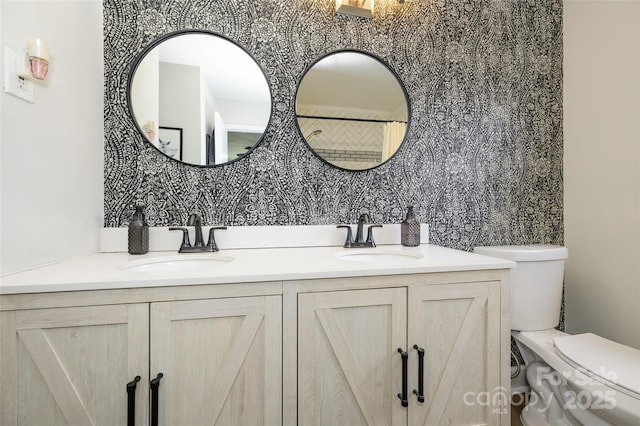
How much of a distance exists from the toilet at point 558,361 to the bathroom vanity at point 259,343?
0.30 metres

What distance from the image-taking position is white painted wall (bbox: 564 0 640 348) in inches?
60.9

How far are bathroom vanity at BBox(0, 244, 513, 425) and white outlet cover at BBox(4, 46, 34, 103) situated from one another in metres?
0.56

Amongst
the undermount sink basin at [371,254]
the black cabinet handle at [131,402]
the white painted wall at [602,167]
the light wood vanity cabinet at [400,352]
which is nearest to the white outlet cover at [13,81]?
the black cabinet handle at [131,402]

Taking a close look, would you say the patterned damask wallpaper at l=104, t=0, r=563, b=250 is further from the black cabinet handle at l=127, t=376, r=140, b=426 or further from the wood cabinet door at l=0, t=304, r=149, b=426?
the black cabinet handle at l=127, t=376, r=140, b=426

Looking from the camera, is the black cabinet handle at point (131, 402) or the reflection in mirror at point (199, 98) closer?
the black cabinet handle at point (131, 402)

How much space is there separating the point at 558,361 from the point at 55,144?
2155 millimetres

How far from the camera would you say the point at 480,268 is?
112cm

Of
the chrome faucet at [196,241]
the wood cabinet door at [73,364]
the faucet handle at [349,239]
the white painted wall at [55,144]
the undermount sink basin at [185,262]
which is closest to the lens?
the wood cabinet door at [73,364]

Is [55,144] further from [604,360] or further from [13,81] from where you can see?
[604,360]

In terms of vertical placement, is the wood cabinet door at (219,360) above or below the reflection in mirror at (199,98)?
below

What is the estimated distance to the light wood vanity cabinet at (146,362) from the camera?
818mm

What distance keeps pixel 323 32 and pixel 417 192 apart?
100 cm

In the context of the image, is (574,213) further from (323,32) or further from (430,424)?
(323,32)

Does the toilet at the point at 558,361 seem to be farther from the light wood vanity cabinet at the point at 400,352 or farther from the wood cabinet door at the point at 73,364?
the wood cabinet door at the point at 73,364
